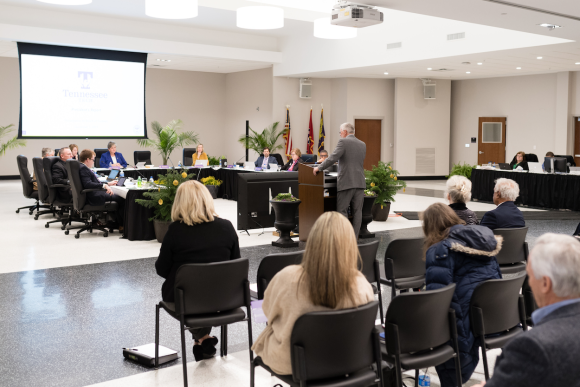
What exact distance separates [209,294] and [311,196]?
187 inches

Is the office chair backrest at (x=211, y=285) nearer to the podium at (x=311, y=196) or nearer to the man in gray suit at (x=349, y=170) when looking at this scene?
the man in gray suit at (x=349, y=170)

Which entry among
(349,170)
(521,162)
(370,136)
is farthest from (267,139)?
(349,170)

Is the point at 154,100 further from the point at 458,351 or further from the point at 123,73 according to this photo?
the point at 458,351

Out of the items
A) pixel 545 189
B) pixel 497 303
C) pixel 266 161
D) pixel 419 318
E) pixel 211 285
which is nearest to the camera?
pixel 419 318

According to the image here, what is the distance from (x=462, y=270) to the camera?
321 centimetres

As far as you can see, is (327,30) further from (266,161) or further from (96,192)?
(96,192)

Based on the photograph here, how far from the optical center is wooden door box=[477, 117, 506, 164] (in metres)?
18.3

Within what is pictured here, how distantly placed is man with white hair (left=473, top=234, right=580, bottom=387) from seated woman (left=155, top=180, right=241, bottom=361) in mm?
2238

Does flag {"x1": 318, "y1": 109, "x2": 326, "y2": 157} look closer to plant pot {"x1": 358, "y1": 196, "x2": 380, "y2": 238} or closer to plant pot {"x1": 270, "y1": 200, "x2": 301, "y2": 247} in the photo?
plant pot {"x1": 358, "y1": 196, "x2": 380, "y2": 238}

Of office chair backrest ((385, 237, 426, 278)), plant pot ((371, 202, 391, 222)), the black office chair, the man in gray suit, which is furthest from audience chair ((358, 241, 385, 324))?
the black office chair

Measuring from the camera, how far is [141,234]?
8586 mm

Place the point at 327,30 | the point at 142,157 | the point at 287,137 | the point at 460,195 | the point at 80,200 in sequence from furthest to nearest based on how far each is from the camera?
the point at 287,137
the point at 142,157
the point at 327,30
the point at 80,200
the point at 460,195

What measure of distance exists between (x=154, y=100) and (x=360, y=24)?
14414 mm

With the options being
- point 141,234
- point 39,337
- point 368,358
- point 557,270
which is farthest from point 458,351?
point 141,234
